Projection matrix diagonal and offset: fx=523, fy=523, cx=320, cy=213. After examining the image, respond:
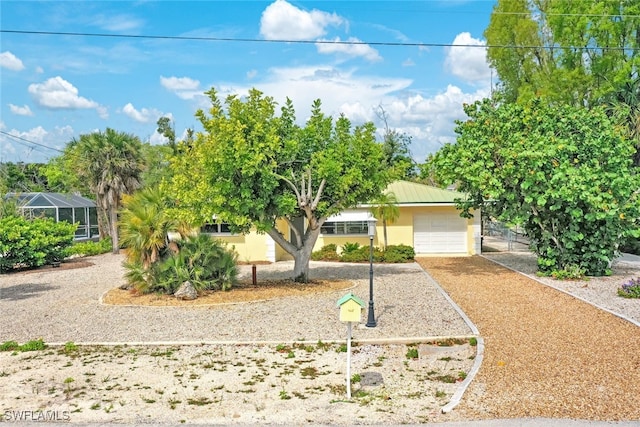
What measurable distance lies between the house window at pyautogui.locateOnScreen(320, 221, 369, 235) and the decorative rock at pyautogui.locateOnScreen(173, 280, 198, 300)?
1014 cm

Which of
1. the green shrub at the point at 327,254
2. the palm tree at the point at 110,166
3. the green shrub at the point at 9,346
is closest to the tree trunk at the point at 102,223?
the palm tree at the point at 110,166

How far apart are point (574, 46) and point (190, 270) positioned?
767 inches

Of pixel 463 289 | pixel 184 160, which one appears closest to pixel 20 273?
pixel 184 160

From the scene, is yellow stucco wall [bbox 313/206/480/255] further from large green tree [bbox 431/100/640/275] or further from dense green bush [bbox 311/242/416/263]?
large green tree [bbox 431/100/640/275]

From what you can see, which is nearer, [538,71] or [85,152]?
[85,152]

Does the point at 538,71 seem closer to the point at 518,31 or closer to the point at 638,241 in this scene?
the point at 518,31

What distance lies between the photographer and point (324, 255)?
21469 mm

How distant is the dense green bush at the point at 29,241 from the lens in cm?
1814

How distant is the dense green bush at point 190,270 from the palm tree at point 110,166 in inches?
487

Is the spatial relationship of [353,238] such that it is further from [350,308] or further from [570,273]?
[350,308]

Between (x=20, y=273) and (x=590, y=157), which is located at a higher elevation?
(x=590, y=157)

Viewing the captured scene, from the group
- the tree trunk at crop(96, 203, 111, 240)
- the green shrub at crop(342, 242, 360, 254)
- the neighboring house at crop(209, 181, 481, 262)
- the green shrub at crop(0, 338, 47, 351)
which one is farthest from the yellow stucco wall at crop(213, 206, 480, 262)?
the green shrub at crop(0, 338, 47, 351)

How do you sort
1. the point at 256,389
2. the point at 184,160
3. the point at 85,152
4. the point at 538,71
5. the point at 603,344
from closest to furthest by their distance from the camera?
the point at 256,389, the point at 603,344, the point at 184,160, the point at 85,152, the point at 538,71

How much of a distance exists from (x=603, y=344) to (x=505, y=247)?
18101mm
